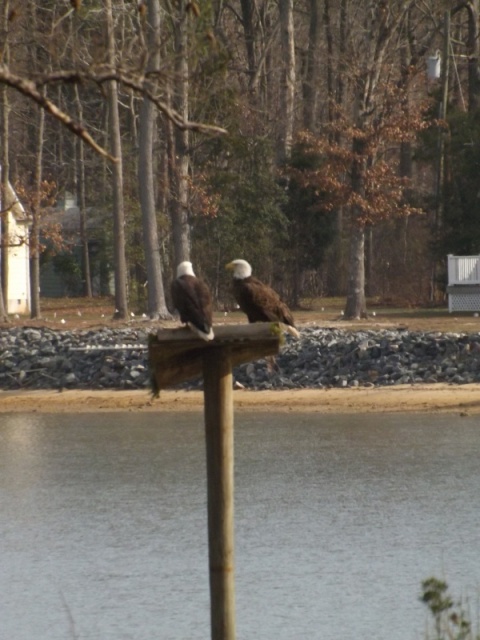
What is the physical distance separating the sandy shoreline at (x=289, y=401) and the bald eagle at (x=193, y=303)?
14230 mm

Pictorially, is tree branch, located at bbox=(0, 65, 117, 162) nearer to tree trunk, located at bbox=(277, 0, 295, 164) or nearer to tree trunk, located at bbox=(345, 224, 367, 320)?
tree trunk, located at bbox=(345, 224, 367, 320)

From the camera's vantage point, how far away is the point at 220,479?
7.13 m

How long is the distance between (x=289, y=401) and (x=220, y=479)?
58.0 feet

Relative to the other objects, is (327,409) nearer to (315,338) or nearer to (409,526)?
(315,338)

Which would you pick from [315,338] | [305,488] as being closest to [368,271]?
[315,338]

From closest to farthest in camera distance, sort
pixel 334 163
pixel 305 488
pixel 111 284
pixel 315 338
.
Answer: pixel 305 488
pixel 315 338
pixel 334 163
pixel 111 284

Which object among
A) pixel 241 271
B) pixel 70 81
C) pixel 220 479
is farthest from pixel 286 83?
pixel 70 81

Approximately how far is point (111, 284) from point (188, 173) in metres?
13.6

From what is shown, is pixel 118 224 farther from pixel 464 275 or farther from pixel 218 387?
pixel 218 387

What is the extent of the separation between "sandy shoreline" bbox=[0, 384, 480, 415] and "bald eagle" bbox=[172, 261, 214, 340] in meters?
14.2

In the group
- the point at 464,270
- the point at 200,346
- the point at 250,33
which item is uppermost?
the point at 250,33

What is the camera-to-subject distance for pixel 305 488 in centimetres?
1723

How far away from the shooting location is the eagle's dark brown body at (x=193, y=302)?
7.53 m

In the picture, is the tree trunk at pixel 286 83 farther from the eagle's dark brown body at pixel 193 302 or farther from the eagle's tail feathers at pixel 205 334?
the eagle's tail feathers at pixel 205 334
